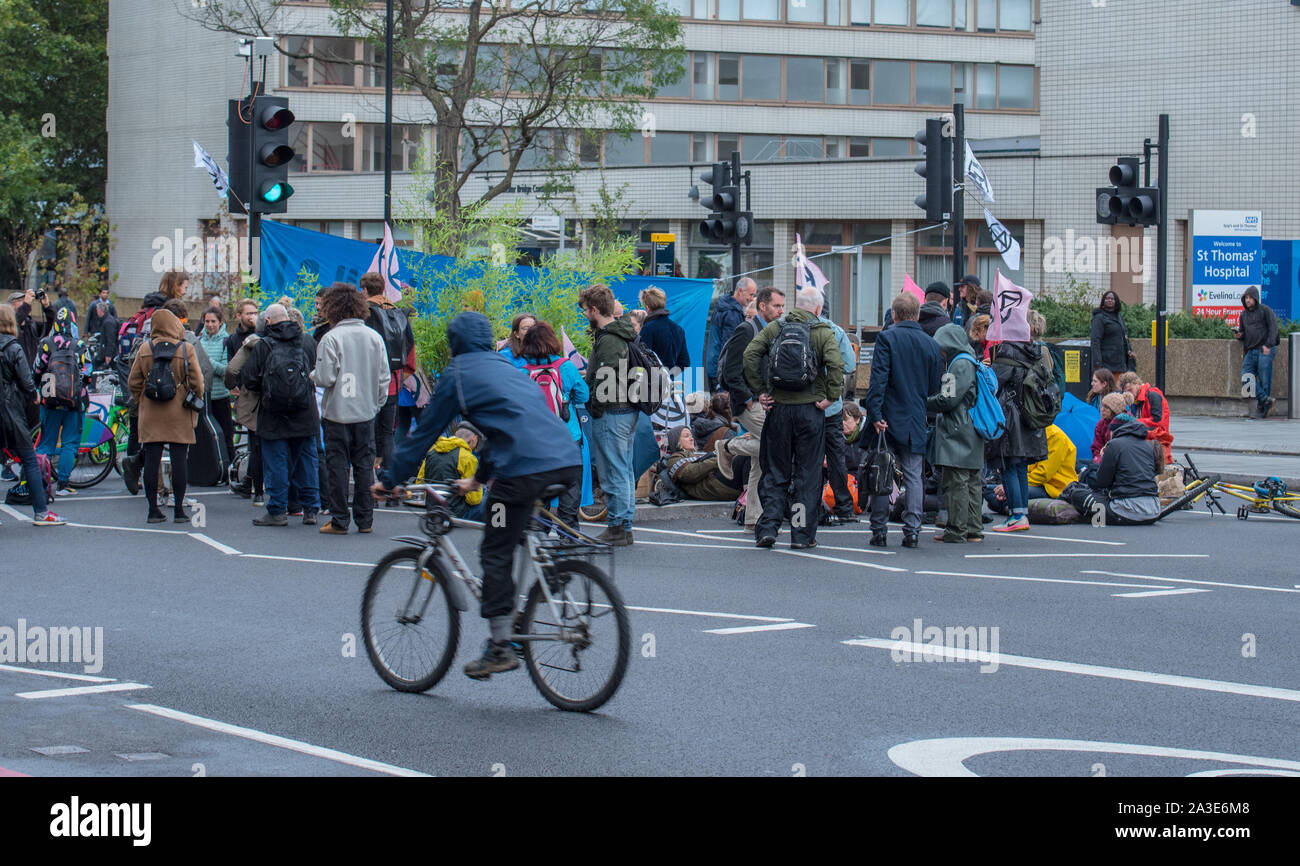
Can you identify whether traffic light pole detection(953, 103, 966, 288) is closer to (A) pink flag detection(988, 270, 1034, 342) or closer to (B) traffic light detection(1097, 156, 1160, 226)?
(B) traffic light detection(1097, 156, 1160, 226)

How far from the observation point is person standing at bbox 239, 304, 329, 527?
13359mm

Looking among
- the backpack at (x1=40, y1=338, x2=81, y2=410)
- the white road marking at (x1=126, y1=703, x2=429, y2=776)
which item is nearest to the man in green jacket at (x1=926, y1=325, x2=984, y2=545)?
the white road marking at (x1=126, y1=703, x2=429, y2=776)

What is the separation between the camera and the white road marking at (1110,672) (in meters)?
7.42

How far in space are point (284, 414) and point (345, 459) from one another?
2.78 feet

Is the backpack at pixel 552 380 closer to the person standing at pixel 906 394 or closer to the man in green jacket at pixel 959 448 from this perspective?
the person standing at pixel 906 394

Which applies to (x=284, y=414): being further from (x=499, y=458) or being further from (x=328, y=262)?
(x=499, y=458)

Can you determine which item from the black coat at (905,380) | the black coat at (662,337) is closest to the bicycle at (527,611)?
the black coat at (905,380)

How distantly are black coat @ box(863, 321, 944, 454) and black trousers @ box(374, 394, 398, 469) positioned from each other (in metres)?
4.33

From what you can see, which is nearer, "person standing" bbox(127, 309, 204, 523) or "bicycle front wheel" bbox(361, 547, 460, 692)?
"bicycle front wheel" bbox(361, 547, 460, 692)

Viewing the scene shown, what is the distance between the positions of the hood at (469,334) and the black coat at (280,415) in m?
6.51

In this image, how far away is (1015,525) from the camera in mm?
14172

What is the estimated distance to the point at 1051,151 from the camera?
1435 inches

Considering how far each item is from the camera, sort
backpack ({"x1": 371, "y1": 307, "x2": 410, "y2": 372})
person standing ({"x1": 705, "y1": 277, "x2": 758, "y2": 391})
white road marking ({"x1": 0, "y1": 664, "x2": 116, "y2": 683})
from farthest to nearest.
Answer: person standing ({"x1": 705, "y1": 277, "x2": 758, "y2": 391}) < backpack ({"x1": 371, "y1": 307, "x2": 410, "y2": 372}) < white road marking ({"x1": 0, "y1": 664, "x2": 116, "y2": 683})

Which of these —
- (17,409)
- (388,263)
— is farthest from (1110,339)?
(17,409)
